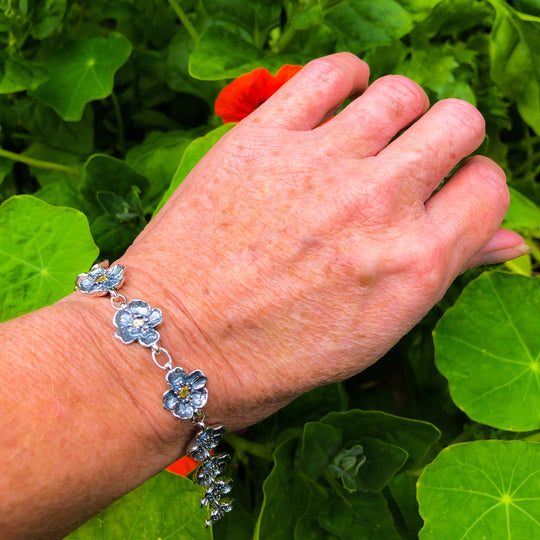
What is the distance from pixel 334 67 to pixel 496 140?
1.79 ft

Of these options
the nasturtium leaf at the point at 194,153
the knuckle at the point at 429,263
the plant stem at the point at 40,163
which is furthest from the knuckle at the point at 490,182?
the plant stem at the point at 40,163

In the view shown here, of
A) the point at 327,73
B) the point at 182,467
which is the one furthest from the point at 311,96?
the point at 182,467

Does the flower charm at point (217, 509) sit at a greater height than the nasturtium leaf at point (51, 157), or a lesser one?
lesser

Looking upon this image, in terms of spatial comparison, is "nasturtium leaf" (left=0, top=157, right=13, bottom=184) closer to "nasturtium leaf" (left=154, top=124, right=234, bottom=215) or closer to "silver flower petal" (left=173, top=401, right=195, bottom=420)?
"nasturtium leaf" (left=154, top=124, right=234, bottom=215)

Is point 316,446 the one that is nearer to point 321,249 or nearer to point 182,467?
point 182,467

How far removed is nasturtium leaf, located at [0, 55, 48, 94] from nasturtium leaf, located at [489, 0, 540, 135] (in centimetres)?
82

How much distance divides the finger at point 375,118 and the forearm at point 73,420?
38 cm

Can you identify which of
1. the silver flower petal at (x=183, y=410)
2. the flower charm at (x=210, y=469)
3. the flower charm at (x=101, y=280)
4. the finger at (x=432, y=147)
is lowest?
the flower charm at (x=210, y=469)

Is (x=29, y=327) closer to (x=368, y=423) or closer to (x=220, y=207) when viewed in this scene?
(x=220, y=207)

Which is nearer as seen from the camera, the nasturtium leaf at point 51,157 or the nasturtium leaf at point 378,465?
the nasturtium leaf at point 378,465

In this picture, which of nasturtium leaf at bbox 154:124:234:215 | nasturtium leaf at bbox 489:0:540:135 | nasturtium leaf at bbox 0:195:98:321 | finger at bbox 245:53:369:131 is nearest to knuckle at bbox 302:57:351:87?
finger at bbox 245:53:369:131

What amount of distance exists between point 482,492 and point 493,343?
25 centimetres

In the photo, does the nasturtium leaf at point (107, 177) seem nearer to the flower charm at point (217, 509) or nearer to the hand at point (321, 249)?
the hand at point (321, 249)

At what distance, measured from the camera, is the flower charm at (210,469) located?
744mm
